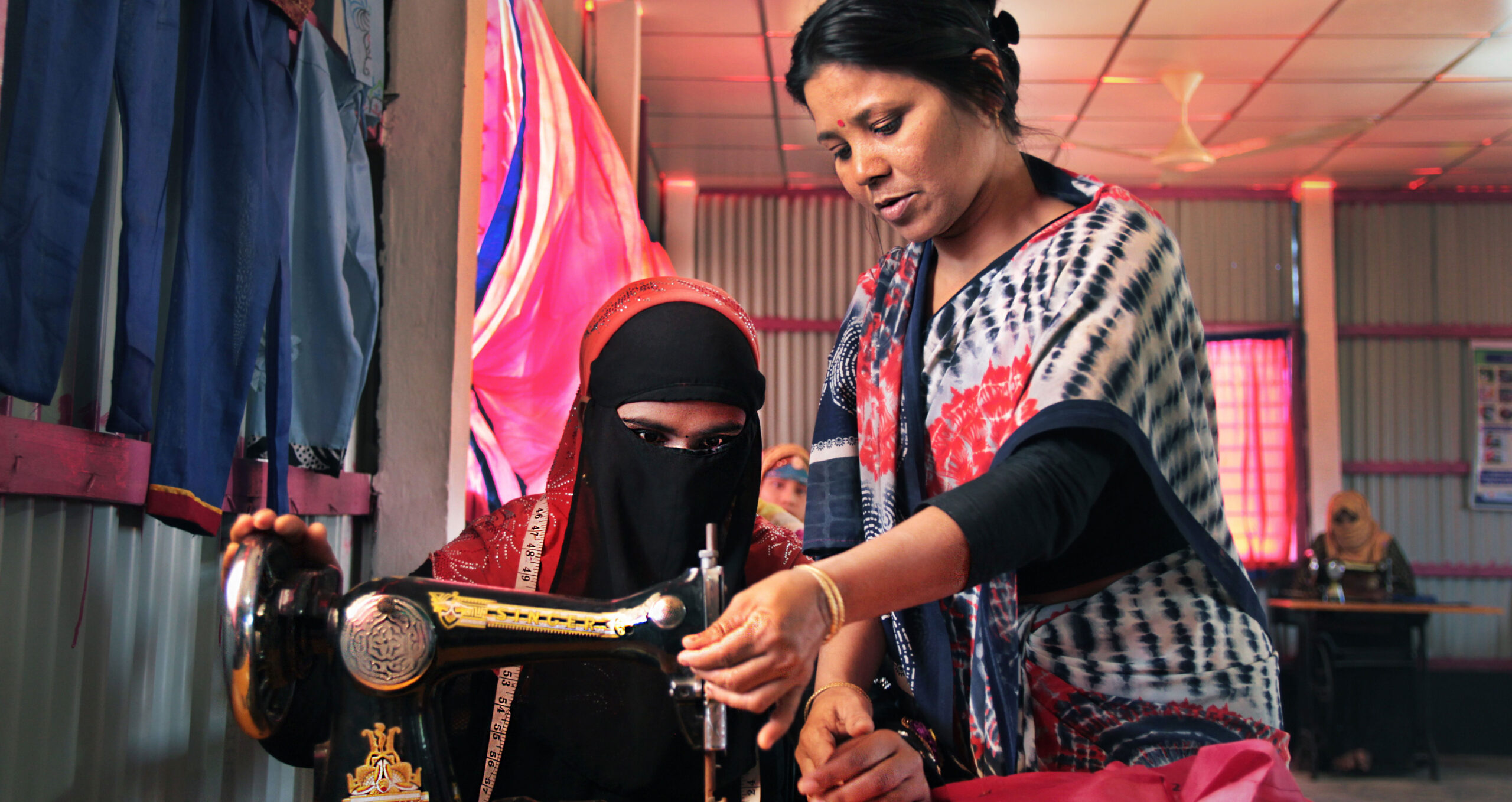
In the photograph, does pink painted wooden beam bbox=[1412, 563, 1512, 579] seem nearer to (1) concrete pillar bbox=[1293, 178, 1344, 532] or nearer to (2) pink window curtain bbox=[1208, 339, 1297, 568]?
(1) concrete pillar bbox=[1293, 178, 1344, 532]

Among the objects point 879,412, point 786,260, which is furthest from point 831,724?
point 786,260

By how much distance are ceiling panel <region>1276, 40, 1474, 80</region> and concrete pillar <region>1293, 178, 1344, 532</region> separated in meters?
1.98

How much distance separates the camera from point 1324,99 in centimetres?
635

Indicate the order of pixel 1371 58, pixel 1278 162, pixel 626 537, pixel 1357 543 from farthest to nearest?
pixel 1278 162
pixel 1357 543
pixel 1371 58
pixel 626 537

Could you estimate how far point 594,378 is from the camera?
59.9 inches

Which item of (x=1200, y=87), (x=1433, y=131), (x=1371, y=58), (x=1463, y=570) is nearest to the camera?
(x=1371, y=58)

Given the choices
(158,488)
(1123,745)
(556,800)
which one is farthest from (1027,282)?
(158,488)

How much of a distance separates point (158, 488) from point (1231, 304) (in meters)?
8.08

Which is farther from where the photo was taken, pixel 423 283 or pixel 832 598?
pixel 423 283

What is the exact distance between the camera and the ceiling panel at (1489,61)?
5551 millimetres

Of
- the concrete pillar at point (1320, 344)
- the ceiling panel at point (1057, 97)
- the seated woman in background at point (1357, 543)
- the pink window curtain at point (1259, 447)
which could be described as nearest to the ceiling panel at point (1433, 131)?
the concrete pillar at point (1320, 344)

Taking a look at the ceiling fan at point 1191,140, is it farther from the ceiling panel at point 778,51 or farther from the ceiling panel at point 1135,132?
the ceiling panel at point 778,51

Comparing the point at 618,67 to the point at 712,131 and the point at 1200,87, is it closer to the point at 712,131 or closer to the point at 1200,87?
the point at 712,131

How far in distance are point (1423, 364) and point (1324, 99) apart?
2.61 meters
